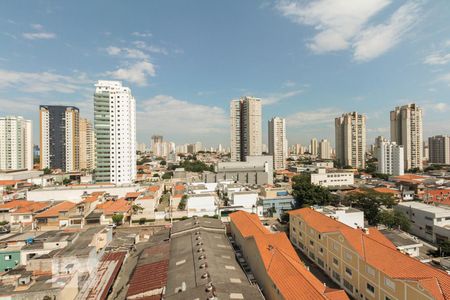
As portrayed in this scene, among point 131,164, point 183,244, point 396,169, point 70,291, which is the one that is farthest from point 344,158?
point 70,291

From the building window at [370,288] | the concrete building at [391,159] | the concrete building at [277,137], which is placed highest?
the concrete building at [277,137]

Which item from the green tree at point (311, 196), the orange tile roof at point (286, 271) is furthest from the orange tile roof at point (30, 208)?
the green tree at point (311, 196)

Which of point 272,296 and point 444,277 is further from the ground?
point 444,277

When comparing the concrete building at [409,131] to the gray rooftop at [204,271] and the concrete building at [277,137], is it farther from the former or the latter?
the gray rooftop at [204,271]

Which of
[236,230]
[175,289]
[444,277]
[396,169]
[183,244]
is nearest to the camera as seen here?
[444,277]

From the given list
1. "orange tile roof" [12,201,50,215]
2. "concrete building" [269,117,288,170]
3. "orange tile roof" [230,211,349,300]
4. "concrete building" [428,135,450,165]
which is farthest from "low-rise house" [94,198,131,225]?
"concrete building" [428,135,450,165]

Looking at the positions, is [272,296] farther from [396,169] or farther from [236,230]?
[396,169]

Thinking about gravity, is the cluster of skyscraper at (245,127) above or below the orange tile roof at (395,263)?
above

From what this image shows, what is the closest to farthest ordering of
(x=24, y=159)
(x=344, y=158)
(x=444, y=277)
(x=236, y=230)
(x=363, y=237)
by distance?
(x=444, y=277) → (x=363, y=237) → (x=236, y=230) → (x=24, y=159) → (x=344, y=158)
